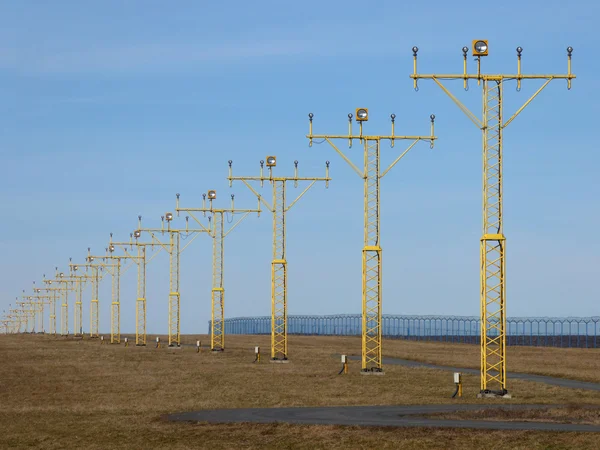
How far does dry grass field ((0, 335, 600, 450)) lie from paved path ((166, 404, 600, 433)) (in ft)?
4.97

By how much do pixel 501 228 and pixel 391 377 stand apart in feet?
68.0

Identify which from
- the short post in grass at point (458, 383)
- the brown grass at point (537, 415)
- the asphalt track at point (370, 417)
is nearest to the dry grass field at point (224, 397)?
the brown grass at point (537, 415)

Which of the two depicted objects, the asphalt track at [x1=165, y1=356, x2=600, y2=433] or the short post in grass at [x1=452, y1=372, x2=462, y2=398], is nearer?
the asphalt track at [x1=165, y1=356, x2=600, y2=433]

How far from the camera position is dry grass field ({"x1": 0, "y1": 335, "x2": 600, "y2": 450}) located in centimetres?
3916

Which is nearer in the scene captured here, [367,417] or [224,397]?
[367,417]

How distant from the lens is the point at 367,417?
4569 centimetres

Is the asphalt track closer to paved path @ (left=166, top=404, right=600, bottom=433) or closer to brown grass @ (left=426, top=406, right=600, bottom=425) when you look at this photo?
paved path @ (left=166, top=404, right=600, bottom=433)

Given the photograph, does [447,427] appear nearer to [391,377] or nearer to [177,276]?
[391,377]

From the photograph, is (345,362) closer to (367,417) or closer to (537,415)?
(367,417)

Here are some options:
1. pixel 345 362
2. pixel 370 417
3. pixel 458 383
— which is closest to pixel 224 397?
pixel 458 383

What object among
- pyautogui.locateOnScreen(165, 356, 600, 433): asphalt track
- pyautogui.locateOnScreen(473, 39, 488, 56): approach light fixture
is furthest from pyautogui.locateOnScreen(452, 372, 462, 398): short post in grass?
pyautogui.locateOnScreen(473, 39, 488, 56): approach light fixture

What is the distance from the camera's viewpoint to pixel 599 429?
39.2 m

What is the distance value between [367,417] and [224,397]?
13.8 m

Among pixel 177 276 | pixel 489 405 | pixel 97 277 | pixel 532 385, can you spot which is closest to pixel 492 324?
pixel 489 405
